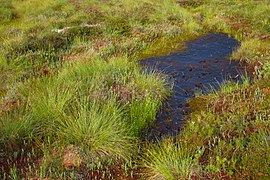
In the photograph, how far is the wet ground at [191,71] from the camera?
7.33 m

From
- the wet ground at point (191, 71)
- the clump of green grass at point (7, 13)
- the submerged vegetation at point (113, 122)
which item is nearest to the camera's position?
the submerged vegetation at point (113, 122)

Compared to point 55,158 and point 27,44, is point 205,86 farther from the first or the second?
point 27,44

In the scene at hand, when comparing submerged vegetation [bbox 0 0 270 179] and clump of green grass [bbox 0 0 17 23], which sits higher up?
submerged vegetation [bbox 0 0 270 179]

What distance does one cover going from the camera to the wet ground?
733cm

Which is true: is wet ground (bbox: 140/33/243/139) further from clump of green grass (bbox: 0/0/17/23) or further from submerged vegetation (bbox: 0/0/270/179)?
clump of green grass (bbox: 0/0/17/23)

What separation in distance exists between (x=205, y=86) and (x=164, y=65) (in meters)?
2.62

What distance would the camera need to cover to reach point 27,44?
12992mm

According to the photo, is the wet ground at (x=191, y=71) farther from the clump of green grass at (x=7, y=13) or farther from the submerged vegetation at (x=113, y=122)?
the clump of green grass at (x=7, y=13)

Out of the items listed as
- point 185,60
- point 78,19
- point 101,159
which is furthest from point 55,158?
point 78,19

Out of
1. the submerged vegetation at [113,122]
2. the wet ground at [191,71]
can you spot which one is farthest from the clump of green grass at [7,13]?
the wet ground at [191,71]

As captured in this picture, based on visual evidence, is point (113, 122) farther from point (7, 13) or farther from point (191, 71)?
point (7, 13)

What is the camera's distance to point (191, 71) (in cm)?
1067

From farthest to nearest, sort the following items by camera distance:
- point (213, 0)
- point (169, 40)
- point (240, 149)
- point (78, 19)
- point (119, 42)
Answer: point (213, 0)
point (78, 19)
point (169, 40)
point (119, 42)
point (240, 149)

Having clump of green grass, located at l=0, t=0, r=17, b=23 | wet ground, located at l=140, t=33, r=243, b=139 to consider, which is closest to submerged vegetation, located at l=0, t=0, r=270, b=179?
wet ground, located at l=140, t=33, r=243, b=139
